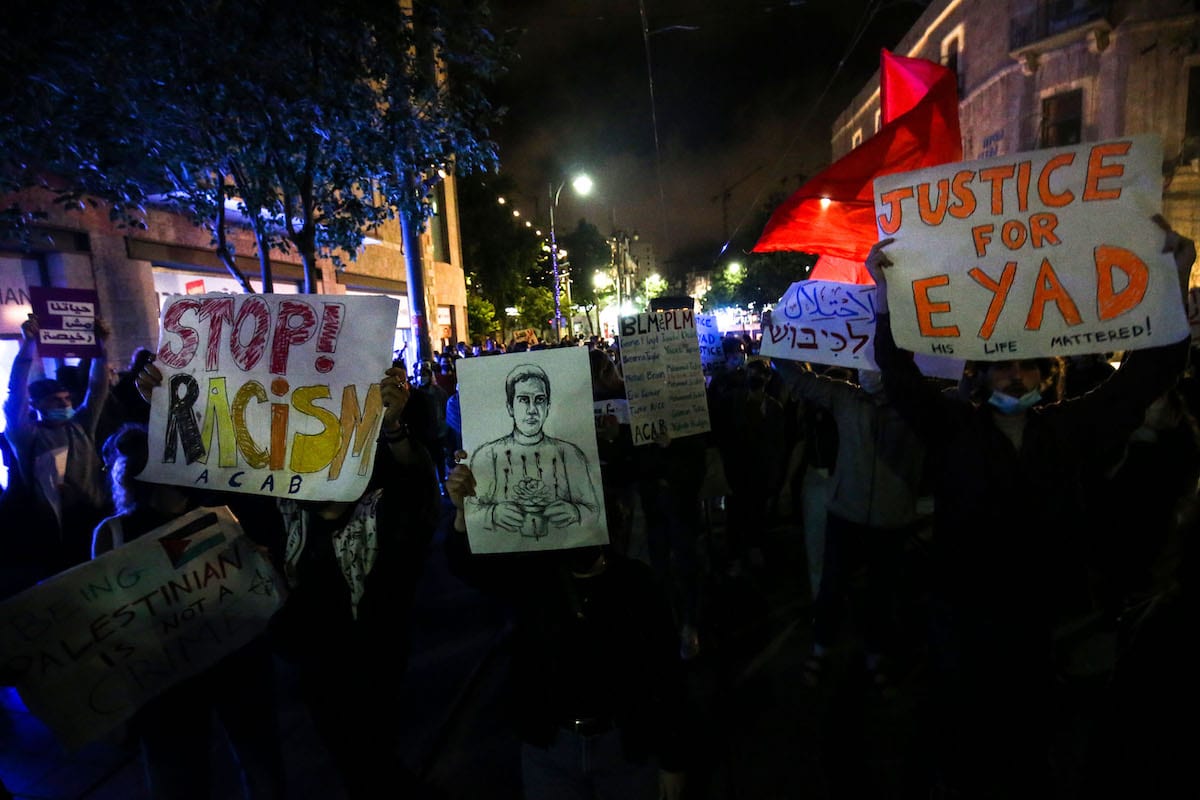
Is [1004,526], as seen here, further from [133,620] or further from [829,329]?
[133,620]

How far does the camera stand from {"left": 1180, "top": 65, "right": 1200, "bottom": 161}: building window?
19.0 metres

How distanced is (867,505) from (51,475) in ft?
15.3

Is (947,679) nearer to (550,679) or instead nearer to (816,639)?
(816,639)

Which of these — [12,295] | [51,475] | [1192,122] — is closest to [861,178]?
[51,475]

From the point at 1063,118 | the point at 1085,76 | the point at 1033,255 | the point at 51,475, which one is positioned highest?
the point at 1085,76

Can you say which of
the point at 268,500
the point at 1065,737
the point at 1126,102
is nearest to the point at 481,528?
the point at 268,500

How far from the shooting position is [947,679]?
2475 mm

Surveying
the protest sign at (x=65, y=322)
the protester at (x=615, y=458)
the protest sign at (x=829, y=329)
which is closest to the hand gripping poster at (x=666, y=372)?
the protester at (x=615, y=458)

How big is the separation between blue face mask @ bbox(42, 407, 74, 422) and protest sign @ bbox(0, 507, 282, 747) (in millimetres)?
2333

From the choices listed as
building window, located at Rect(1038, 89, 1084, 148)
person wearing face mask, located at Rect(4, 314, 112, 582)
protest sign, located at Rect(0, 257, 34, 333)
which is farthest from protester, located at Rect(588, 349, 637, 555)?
building window, located at Rect(1038, 89, 1084, 148)

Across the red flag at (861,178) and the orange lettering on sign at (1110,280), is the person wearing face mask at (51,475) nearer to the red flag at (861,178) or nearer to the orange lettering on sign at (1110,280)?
the red flag at (861,178)

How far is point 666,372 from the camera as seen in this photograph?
3.89m

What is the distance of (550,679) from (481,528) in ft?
1.72

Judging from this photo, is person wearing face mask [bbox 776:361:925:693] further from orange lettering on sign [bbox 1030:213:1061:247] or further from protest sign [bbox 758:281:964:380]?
orange lettering on sign [bbox 1030:213:1061:247]
